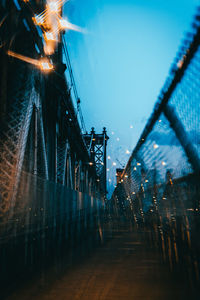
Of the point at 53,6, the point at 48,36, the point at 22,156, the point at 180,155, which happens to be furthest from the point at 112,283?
the point at 53,6

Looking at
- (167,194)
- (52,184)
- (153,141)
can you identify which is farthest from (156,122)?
(52,184)

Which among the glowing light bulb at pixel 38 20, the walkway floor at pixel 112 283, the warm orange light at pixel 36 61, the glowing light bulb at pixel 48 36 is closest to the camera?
the walkway floor at pixel 112 283

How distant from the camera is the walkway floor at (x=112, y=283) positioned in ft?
8.12

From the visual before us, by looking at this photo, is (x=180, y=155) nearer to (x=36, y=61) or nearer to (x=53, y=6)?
(x=36, y=61)

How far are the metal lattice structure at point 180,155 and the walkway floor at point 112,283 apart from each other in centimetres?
38

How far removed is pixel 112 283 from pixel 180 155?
2276 millimetres

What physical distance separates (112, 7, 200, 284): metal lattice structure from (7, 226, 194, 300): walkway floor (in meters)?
0.38

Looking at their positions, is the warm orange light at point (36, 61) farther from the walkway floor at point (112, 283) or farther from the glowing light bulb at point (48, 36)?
the walkway floor at point (112, 283)

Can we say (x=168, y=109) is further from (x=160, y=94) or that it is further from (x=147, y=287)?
(x=147, y=287)

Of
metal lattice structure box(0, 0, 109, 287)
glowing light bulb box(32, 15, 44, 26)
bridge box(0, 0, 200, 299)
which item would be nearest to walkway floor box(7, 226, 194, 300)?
bridge box(0, 0, 200, 299)

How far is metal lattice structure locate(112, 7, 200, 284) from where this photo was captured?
9.28 ft

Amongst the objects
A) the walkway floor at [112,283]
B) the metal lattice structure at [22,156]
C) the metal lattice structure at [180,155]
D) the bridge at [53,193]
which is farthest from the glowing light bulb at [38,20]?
the walkway floor at [112,283]

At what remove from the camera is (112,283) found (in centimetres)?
287

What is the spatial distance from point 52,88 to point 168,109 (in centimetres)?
523
